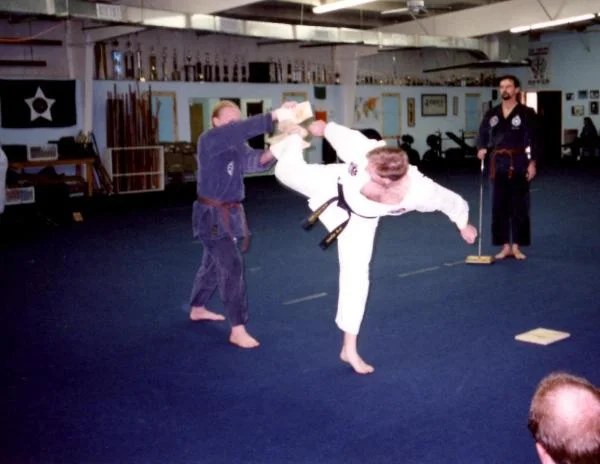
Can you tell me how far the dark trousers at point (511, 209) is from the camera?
274 inches

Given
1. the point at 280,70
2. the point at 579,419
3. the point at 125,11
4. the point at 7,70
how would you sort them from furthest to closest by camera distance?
the point at 280,70 → the point at 7,70 → the point at 125,11 → the point at 579,419

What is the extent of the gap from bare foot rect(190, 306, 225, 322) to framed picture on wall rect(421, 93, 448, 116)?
17.1m

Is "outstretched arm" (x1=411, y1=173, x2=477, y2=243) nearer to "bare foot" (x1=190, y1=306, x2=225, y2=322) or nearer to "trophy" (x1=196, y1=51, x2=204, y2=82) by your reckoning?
"bare foot" (x1=190, y1=306, x2=225, y2=322)

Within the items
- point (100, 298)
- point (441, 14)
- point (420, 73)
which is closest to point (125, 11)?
point (100, 298)

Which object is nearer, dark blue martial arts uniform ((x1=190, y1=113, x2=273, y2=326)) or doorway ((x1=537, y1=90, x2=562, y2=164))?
dark blue martial arts uniform ((x1=190, y1=113, x2=273, y2=326))

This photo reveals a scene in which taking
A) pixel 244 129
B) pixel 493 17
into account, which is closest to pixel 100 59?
pixel 493 17

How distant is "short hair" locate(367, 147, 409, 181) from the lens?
340 cm

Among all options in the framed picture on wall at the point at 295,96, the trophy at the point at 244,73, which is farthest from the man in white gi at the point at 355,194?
the framed picture on wall at the point at 295,96

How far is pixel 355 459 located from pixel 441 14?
15.2 m

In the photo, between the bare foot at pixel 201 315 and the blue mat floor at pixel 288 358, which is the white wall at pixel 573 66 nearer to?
the blue mat floor at pixel 288 358

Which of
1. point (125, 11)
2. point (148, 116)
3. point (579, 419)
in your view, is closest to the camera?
point (579, 419)

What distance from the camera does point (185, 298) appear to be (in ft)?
19.4

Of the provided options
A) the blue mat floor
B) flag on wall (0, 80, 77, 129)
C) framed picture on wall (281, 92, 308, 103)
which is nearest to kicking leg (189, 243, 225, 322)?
the blue mat floor

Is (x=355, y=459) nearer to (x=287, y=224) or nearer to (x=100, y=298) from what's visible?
(x=100, y=298)
